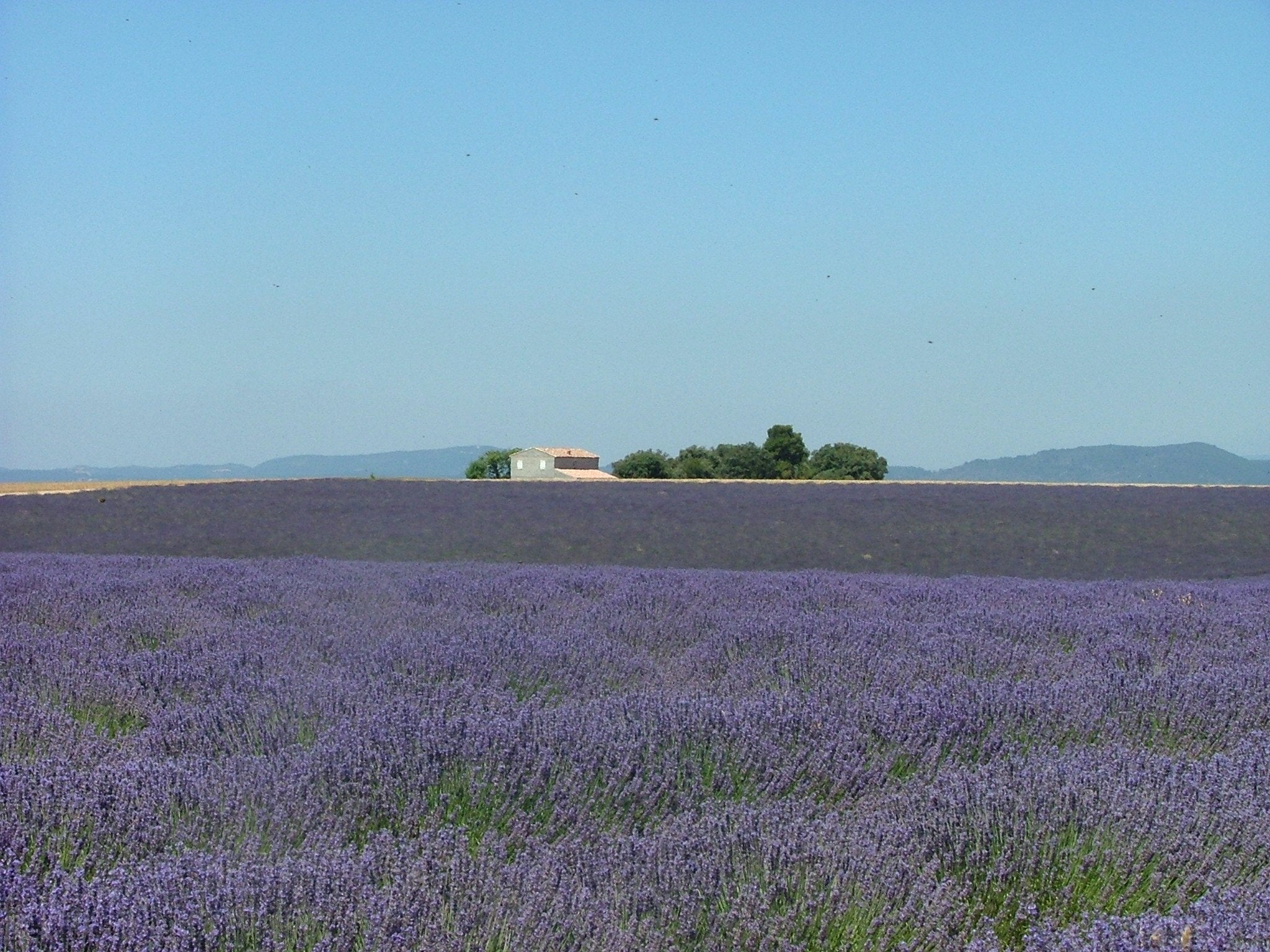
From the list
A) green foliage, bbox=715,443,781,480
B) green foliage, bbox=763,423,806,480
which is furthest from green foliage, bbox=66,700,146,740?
green foliage, bbox=763,423,806,480

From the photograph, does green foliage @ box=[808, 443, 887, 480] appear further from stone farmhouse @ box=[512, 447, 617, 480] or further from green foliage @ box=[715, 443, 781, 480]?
stone farmhouse @ box=[512, 447, 617, 480]

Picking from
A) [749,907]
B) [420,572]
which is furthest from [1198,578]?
[749,907]

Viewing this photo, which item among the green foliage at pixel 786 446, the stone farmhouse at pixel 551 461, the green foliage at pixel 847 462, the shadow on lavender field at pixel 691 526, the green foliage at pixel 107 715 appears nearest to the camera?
the green foliage at pixel 107 715

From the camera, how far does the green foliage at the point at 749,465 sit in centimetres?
4022

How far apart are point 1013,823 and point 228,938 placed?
4.70 feet

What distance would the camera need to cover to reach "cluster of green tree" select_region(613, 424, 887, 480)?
131ft

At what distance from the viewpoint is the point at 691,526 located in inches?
441

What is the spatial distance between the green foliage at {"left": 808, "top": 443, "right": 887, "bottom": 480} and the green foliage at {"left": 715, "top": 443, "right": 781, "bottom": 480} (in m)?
1.58

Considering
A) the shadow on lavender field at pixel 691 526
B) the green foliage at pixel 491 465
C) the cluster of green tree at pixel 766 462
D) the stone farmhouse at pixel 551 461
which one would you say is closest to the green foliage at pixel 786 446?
the cluster of green tree at pixel 766 462

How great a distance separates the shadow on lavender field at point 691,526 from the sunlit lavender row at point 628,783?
518cm

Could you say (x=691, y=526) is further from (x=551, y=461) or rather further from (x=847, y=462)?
(x=551, y=461)

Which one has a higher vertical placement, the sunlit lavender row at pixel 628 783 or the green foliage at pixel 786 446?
the green foliage at pixel 786 446

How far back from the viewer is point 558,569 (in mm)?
6633

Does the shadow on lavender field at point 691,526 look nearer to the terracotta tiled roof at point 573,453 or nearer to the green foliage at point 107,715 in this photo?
the green foliage at point 107,715
